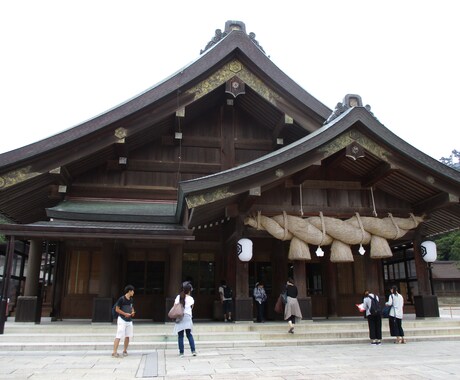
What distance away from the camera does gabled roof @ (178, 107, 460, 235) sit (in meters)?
9.16

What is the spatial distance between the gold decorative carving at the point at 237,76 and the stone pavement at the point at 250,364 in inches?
292

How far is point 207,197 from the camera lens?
9055mm

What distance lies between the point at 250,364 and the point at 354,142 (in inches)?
240

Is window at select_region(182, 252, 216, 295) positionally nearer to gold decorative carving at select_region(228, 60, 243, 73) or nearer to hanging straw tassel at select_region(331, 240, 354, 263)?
hanging straw tassel at select_region(331, 240, 354, 263)

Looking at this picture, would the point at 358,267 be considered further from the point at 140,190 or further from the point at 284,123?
the point at 140,190

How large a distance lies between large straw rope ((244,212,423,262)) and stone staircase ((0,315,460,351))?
5.74 ft

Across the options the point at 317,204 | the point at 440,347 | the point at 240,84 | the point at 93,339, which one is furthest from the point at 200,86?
the point at 440,347

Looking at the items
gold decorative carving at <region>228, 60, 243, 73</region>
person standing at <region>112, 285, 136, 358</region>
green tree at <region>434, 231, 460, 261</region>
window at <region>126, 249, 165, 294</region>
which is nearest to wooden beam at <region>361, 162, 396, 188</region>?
gold decorative carving at <region>228, 60, 243, 73</region>

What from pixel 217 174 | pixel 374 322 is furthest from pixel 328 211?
pixel 217 174

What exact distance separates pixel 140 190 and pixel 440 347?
29.1 feet

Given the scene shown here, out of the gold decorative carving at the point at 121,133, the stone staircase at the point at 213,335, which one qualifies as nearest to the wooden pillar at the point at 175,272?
the stone staircase at the point at 213,335

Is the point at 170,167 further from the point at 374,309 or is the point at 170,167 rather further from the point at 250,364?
the point at 250,364

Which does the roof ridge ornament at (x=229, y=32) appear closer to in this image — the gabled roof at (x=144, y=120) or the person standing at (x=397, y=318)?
the gabled roof at (x=144, y=120)

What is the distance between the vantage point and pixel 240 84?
1224cm
